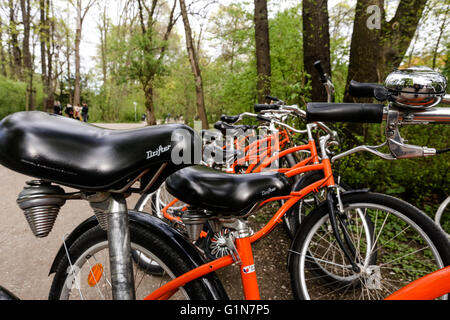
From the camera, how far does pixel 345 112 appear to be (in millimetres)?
912

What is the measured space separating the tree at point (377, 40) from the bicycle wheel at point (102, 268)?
410 cm

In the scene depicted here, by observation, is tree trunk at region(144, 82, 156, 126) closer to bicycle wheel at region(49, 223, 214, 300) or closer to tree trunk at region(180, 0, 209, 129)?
tree trunk at region(180, 0, 209, 129)

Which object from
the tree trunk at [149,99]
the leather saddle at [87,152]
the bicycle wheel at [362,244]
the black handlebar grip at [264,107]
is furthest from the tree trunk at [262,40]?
the tree trunk at [149,99]

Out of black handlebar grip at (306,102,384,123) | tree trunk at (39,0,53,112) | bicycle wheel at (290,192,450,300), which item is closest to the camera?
black handlebar grip at (306,102,384,123)

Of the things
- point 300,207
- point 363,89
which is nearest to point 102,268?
point 363,89

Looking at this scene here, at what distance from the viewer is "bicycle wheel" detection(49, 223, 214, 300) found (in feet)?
3.32

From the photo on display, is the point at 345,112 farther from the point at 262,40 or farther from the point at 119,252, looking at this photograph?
the point at 262,40

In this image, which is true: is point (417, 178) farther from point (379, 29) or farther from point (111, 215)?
point (111, 215)

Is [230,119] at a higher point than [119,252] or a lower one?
higher

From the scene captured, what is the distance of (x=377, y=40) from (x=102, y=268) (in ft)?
15.7

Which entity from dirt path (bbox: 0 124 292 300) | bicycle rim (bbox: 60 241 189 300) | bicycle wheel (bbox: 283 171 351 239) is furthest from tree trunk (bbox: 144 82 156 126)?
bicycle rim (bbox: 60 241 189 300)

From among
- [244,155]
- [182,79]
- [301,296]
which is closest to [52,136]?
[301,296]

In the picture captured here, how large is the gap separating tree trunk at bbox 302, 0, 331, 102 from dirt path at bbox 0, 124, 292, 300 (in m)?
2.74

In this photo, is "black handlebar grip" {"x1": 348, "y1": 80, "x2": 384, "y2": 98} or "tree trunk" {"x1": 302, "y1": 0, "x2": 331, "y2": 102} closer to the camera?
"black handlebar grip" {"x1": 348, "y1": 80, "x2": 384, "y2": 98}
